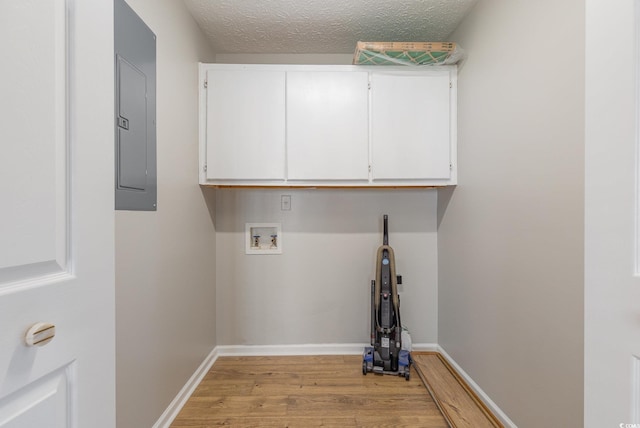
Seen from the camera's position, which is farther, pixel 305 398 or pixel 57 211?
pixel 305 398

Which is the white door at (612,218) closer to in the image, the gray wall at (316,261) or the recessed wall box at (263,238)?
the gray wall at (316,261)

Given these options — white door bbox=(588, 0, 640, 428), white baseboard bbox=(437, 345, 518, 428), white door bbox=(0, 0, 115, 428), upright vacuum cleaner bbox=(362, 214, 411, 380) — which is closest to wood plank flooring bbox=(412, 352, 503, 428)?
white baseboard bbox=(437, 345, 518, 428)

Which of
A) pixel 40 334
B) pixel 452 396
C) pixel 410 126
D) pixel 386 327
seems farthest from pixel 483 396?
pixel 40 334

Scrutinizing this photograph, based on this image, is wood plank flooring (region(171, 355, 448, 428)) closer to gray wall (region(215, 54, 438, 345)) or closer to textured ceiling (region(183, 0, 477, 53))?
gray wall (region(215, 54, 438, 345))

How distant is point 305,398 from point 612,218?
6.03 ft

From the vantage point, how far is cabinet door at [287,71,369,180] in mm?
2111

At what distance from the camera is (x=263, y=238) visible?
8.23 feet

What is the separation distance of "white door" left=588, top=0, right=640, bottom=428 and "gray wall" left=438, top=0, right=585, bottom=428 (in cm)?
49

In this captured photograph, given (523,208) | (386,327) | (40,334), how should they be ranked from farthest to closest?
(386,327) → (523,208) → (40,334)

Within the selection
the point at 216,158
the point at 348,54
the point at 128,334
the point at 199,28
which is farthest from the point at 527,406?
the point at 199,28

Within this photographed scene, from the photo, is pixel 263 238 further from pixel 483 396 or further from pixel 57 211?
pixel 57 211

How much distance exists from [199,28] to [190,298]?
1.86m

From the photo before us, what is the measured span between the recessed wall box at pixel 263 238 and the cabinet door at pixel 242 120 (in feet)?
1.76

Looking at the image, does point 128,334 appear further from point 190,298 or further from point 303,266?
point 303,266
